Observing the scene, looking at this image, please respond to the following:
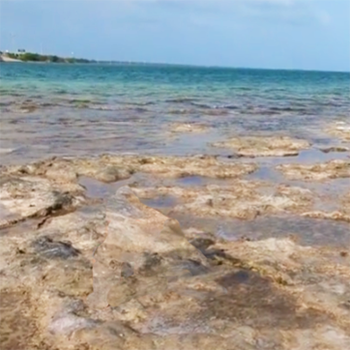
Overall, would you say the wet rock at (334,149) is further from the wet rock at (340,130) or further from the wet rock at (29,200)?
the wet rock at (29,200)

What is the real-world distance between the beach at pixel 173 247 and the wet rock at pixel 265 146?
116mm

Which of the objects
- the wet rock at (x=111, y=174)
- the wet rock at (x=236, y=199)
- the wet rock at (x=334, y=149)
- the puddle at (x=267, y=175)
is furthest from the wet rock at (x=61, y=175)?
the wet rock at (x=334, y=149)

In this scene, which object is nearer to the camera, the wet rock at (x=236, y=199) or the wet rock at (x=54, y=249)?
the wet rock at (x=54, y=249)

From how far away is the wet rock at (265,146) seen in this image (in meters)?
15.2

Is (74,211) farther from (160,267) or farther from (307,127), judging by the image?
(307,127)

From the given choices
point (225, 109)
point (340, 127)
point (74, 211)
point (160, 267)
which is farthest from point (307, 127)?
point (160, 267)

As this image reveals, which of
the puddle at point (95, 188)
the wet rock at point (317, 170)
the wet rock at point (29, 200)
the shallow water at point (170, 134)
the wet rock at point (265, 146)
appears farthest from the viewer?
the wet rock at point (265, 146)

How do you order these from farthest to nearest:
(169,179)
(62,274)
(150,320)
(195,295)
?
(169,179) < (62,274) < (195,295) < (150,320)

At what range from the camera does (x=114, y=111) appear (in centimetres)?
2669

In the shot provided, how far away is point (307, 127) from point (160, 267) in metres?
17.8

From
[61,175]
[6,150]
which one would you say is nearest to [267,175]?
[61,175]

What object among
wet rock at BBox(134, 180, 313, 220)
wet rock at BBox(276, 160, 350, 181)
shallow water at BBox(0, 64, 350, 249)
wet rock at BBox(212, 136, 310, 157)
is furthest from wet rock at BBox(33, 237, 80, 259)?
wet rock at BBox(212, 136, 310, 157)

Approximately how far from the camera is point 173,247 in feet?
22.3

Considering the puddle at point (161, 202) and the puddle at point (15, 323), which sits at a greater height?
the puddle at point (15, 323)
